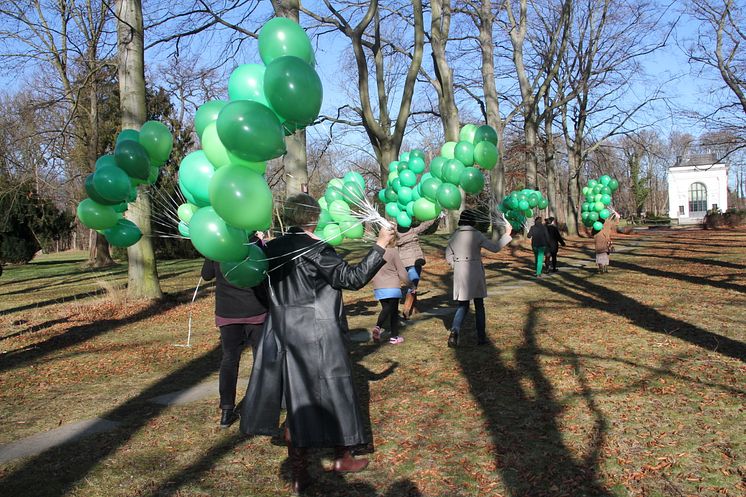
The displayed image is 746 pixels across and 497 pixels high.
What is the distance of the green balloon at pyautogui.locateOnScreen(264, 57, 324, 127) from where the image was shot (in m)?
3.37

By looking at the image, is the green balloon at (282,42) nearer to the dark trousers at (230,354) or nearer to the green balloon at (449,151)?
the dark trousers at (230,354)

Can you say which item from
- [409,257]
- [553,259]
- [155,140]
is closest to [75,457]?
[155,140]

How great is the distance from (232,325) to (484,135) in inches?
127

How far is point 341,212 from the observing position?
491 cm

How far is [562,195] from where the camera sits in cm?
4878

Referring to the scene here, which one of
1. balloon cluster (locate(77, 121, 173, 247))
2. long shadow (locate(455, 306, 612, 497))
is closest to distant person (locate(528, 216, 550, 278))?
long shadow (locate(455, 306, 612, 497))

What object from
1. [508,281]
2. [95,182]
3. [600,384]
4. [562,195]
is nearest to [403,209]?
[600,384]

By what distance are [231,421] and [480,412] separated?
220cm

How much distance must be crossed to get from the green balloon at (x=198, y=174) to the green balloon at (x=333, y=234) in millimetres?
953

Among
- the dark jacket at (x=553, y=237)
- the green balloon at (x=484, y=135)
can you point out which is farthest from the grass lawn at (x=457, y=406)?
the dark jacket at (x=553, y=237)

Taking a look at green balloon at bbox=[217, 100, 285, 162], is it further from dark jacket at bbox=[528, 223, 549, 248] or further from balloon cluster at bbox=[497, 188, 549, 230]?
dark jacket at bbox=[528, 223, 549, 248]

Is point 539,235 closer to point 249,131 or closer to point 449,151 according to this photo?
point 449,151

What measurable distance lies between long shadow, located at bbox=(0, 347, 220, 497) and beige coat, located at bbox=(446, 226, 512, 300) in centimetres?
367

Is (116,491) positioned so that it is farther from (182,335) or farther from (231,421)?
(182,335)
